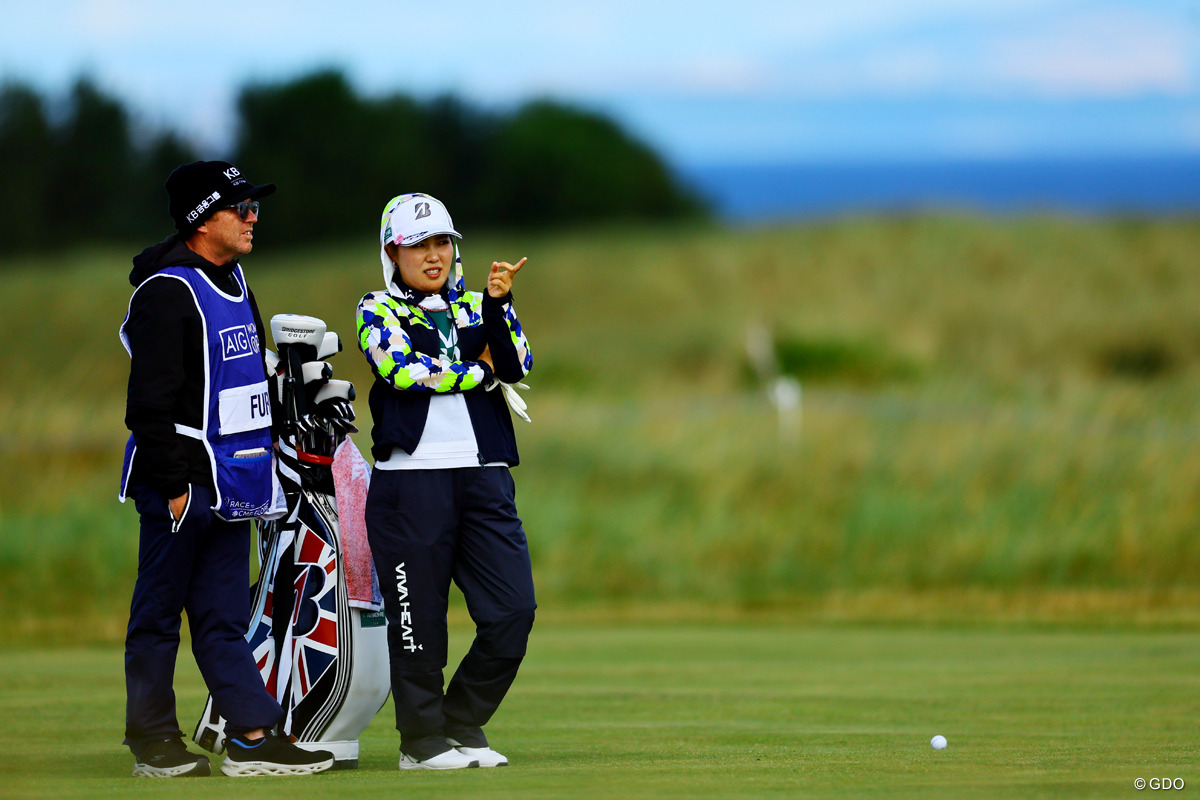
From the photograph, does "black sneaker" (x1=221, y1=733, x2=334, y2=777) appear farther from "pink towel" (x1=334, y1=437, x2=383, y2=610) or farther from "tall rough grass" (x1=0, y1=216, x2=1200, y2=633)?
"tall rough grass" (x1=0, y1=216, x2=1200, y2=633)

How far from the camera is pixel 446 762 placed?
5.00 m

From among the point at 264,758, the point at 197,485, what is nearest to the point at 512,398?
the point at 197,485

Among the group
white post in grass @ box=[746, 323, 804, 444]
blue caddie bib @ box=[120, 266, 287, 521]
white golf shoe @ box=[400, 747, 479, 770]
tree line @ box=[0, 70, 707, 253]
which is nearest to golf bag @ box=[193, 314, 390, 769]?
blue caddie bib @ box=[120, 266, 287, 521]

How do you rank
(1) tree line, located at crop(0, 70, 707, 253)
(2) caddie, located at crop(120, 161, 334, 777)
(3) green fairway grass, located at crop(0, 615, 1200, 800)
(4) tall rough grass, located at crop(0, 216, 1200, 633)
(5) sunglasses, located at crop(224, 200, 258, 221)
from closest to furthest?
(3) green fairway grass, located at crop(0, 615, 1200, 800) → (2) caddie, located at crop(120, 161, 334, 777) → (5) sunglasses, located at crop(224, 200, 258, 221) → (4) tall rough grass, located at crop(0, 216, 1200, 633) → (1) tree line, located at crop(0, 70, 707, 253)

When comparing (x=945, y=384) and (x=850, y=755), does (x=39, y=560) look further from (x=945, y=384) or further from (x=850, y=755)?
(x=945, y=384)

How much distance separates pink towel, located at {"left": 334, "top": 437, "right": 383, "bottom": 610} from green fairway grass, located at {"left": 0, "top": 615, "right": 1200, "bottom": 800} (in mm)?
546

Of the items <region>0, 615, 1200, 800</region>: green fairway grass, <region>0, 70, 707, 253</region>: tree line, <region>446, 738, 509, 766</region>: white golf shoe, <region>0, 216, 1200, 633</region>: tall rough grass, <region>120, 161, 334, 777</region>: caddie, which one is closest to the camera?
<region>0, 615, 1200, 800</region>: green fairway grass

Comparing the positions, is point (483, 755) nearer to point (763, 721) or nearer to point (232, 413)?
point (232, 413)

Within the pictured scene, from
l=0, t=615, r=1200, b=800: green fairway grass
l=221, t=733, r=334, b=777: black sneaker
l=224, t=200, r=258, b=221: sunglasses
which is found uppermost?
l=224, t=200, r=258, b=221: sunglasses

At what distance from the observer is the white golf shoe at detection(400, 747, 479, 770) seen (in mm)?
4992

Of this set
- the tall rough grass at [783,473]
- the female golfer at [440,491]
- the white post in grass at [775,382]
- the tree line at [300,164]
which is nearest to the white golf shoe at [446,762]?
the female golfer at [440,491]

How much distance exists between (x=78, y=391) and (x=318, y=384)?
47.0 ft

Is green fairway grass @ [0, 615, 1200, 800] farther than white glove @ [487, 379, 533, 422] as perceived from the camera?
No

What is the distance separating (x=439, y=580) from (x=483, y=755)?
1.81 ft
